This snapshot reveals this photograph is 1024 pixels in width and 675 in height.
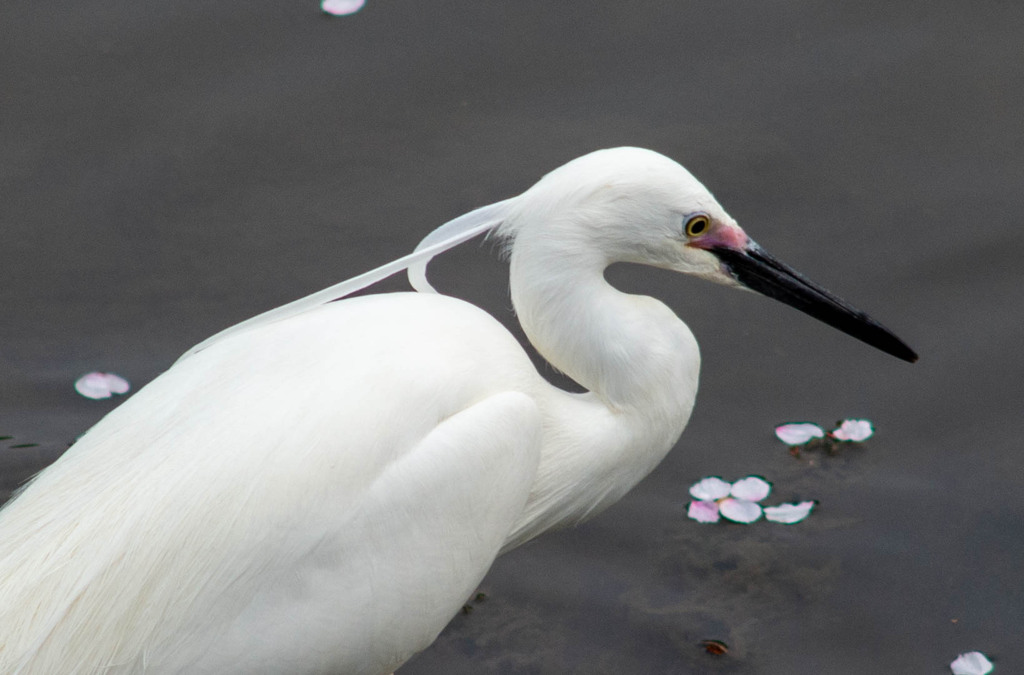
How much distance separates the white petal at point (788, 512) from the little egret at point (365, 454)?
0.93 m

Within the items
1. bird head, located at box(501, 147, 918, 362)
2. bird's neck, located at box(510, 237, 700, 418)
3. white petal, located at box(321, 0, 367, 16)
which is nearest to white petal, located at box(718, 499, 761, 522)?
bird's neck, located at box(510, 237, 700, 418)

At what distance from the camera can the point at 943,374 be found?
4.30 metres

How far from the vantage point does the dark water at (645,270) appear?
3729mm

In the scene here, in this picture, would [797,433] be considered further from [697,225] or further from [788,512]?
[697,225]

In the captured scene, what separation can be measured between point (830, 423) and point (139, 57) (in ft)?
10.7

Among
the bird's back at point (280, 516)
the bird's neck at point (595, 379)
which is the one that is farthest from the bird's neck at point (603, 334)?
the bird's back at point (280, 516)

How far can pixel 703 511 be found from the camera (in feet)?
12.9

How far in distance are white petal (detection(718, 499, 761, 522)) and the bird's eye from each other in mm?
1304

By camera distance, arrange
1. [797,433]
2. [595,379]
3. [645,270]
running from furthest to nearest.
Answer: [645,270], [797,433], [595,379]

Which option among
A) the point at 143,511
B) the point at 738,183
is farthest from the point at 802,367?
the point at 143,511

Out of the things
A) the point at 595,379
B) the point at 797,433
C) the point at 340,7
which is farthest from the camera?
the point at 340,7

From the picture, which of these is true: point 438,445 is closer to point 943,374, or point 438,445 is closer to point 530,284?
point 530,284

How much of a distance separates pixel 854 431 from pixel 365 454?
2.06 meters

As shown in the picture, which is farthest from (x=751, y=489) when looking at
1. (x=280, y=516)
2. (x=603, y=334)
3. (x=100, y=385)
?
(x=100, y=385)
